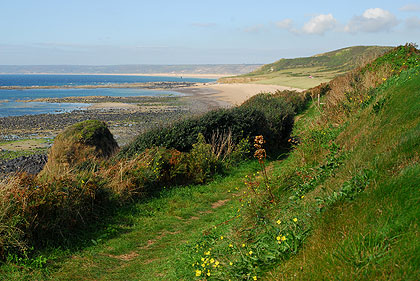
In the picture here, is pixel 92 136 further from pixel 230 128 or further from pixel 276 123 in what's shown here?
pixel 276 123

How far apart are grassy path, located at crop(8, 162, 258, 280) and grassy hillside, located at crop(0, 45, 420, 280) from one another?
0.07 feet

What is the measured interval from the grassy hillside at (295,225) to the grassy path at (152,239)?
0.8 inches

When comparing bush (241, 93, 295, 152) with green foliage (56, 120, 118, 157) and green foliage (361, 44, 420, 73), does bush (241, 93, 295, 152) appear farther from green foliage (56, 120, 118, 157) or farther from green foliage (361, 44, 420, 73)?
green foliage (56, 120, 118, 157)

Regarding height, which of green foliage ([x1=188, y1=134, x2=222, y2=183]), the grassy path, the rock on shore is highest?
green foliage ([x1=188, y1=134, x2=222, y2=183])

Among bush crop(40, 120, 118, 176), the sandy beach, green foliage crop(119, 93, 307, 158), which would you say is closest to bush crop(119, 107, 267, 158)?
green foliage crop(119, 93, 307, 158)

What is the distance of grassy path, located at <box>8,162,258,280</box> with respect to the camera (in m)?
6.18

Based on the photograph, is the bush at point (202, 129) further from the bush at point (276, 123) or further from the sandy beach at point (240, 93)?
the sandy beach at point (240, 93)

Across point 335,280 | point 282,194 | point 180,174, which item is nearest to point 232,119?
point 180,174

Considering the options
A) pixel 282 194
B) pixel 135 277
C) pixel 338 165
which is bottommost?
pixel 135 277

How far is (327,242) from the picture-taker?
4.04m

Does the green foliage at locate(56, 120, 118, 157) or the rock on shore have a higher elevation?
the green foliage at locate(56, 120, 118, 157)

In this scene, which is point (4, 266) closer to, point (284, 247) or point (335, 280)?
point (284, 247)

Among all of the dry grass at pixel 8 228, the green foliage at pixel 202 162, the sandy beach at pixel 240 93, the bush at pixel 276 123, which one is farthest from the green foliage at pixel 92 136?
the sandy beach at pixel 240 93

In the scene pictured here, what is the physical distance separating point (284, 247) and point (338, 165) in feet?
9.56
